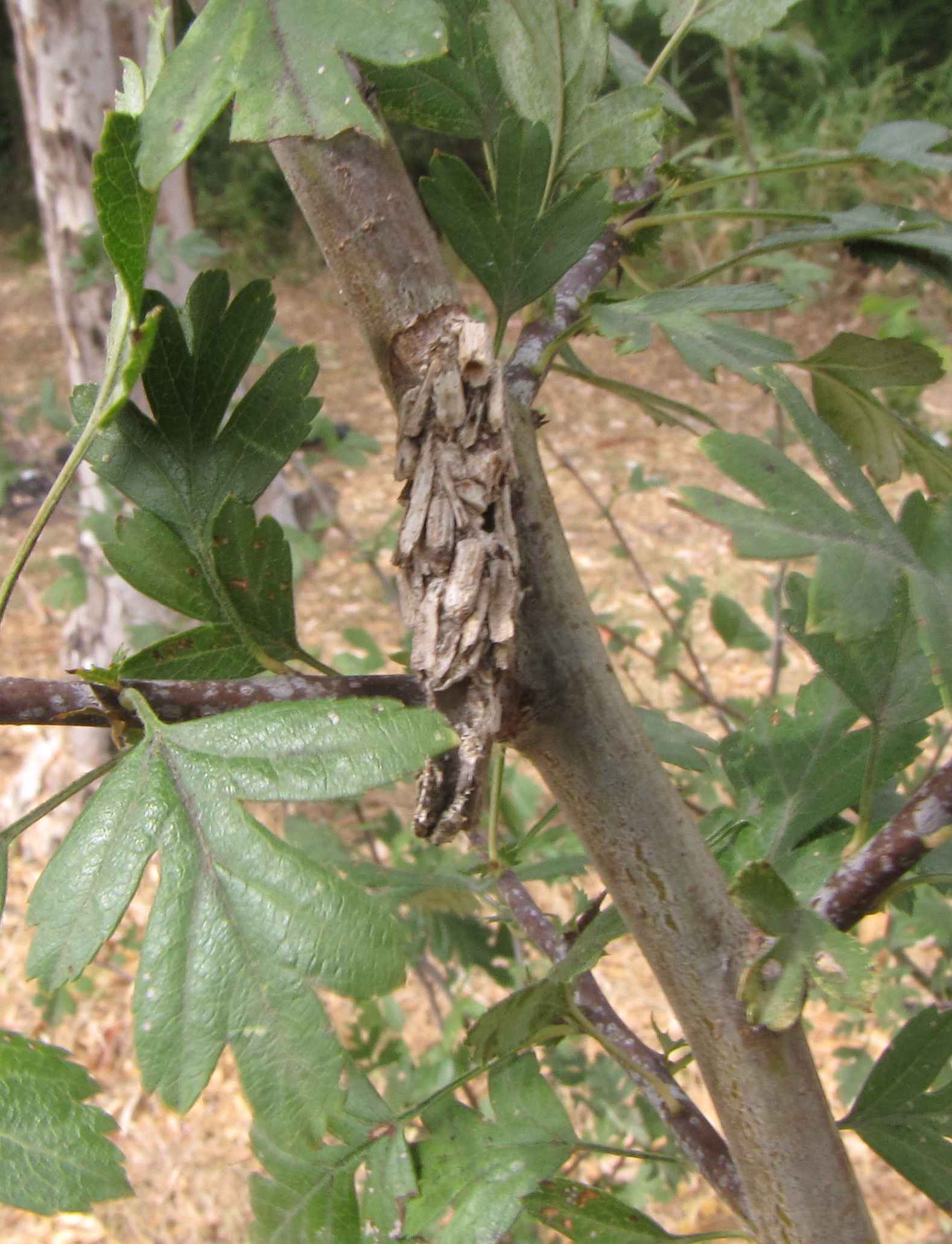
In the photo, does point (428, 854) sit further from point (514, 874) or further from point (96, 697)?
point (96, 697)

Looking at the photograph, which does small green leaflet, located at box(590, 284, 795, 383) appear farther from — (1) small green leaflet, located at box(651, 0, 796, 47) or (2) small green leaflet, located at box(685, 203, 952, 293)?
(1) small green leaflet, located at box(651, 0, 796, 47)

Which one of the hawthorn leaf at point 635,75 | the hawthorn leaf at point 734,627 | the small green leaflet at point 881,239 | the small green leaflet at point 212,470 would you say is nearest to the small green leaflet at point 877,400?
the small green leaflet at point 881,239

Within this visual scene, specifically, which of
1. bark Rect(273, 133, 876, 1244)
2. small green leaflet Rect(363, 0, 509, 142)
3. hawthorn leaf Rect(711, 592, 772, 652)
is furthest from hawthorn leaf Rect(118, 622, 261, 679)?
hawthorn leaf Rect(711, 592, 772, 652)

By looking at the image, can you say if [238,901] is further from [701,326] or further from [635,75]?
[635,75]

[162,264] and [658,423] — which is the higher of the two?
[162,264]

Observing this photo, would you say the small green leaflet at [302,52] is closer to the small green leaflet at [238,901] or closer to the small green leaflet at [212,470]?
the small green leaflet at [212,470]

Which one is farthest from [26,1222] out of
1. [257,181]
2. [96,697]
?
[257,181]

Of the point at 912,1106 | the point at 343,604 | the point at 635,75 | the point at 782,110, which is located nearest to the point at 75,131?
the point at 343,604
